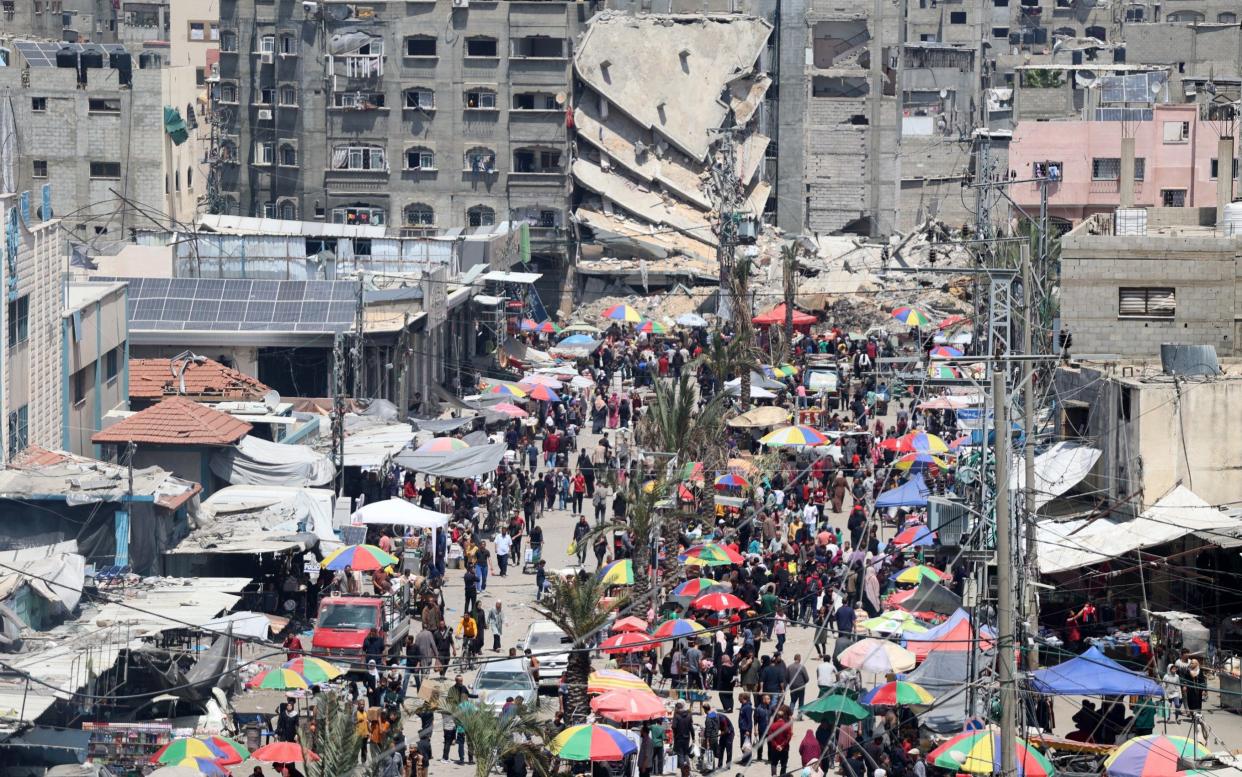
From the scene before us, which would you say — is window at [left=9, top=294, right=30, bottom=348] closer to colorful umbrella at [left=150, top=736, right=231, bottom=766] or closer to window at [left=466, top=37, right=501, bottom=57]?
colorful umbrella at [left=150, top=736, right=231, bottom=766]

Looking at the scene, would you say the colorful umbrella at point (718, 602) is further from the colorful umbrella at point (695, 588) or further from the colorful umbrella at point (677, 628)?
the colorful umbrella at point (677, 628)

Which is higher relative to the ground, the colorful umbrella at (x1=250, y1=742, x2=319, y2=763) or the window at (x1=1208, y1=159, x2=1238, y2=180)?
the window at (x1=1208, y1=159, x2=1238, y2=180)

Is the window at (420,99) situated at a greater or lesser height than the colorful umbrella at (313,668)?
greater

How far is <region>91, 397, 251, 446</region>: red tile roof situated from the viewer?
3709 centimetres

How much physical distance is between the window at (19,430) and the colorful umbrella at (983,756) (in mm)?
18293

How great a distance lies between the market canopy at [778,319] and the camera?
63.3 m

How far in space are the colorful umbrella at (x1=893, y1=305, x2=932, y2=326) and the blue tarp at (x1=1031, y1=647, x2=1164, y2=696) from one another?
111ft

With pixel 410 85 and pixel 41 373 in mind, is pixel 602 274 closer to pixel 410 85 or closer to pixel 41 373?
pixel 410 85

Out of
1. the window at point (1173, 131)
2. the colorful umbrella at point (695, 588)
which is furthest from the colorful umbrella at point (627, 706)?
the window at point (1173, 131)

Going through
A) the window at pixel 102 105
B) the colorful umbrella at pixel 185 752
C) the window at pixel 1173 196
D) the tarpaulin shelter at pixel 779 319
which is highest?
the window at pixel 102 105

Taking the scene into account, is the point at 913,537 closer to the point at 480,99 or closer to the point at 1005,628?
the point at 1005,628

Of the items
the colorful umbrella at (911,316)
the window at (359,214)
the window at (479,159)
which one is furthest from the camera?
the window at (479,159)

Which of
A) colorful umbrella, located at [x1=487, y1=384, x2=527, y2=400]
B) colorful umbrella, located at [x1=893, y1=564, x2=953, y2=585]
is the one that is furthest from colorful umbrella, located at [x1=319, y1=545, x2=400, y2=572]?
colorful umbrella, located at [x1=487, y1=384, x2=527, y2=400]

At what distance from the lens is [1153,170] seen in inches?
2594
